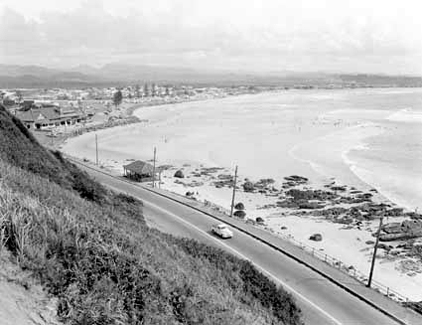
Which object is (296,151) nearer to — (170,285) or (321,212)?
(321,212)

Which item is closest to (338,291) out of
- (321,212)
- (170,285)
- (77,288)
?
(170,285)

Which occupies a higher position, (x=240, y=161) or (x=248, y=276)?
(x=248, y=276)

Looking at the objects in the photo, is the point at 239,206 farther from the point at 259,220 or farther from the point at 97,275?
the point at 97,275

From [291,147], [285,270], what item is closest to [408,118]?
[291,147]

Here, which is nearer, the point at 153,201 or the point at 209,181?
the point at 153,201

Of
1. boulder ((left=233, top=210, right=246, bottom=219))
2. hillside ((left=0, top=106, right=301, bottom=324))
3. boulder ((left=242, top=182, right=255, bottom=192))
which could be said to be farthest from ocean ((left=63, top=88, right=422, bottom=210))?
hillside ((left=0, top=106, right=301, bottom=324))

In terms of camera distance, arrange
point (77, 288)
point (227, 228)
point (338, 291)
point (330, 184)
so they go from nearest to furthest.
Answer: point (77, 288) < point (338, 291) < point (227, 228) < point (330, 184)
